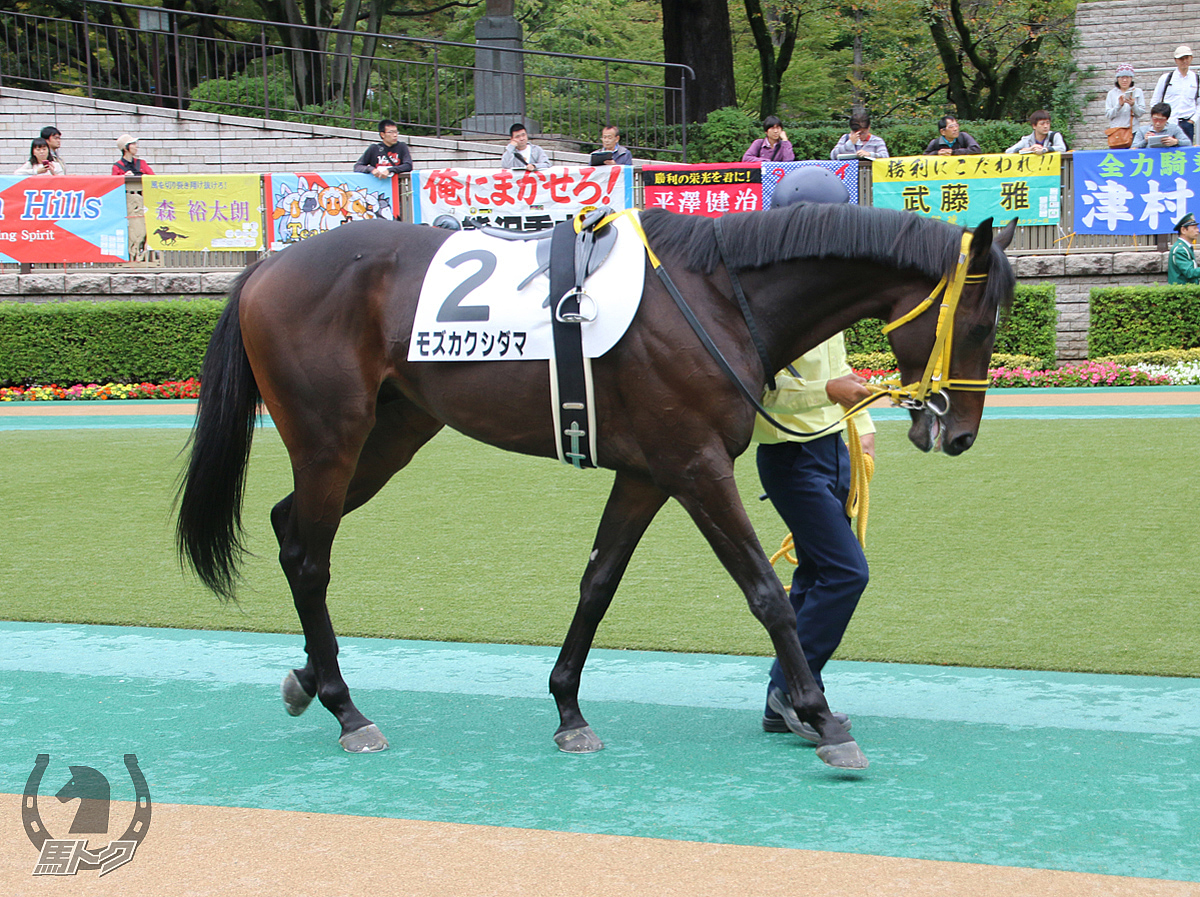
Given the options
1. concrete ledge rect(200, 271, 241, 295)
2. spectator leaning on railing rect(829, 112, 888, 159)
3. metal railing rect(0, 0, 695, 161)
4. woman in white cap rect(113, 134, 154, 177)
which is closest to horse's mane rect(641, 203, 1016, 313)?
spectator leaning on railing rect(829, 112, 888, 159)

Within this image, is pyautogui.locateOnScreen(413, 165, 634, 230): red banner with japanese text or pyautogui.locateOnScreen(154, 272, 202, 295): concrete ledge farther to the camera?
pyautogui.locateOnScreen(154, 272, 202, 295): concrete ledge

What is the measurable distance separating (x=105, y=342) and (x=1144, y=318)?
12470 mm

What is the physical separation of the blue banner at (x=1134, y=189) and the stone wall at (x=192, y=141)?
7263 millimetres

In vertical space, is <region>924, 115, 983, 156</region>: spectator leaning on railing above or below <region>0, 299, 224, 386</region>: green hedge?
above

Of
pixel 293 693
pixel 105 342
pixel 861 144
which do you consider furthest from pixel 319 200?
pixel 293 693

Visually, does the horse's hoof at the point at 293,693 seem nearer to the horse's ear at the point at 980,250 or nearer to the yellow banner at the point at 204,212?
the horse's ear at the point at 980,250

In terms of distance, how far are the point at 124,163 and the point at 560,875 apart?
1514 centimetres

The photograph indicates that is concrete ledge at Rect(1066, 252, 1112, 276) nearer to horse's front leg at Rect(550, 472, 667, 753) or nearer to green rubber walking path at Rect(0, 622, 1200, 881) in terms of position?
green rubber walking path at Rect(0, 622, 1200, 881)

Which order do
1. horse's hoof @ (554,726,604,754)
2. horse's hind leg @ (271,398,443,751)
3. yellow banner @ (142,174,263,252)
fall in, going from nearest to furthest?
horse's hoof @ (554,726,604,754), horse's hind leg @ (271,398,443,751), yellow banner @ (142,174,263,252)

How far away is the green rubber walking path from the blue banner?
11415 millimetres

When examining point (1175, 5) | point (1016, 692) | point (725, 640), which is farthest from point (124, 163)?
point (1175, 5)

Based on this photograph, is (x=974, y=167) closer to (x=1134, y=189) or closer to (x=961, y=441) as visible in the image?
(x=1134, y=189)

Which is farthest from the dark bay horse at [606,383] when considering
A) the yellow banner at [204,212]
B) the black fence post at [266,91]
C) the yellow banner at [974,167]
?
the black fence post at [266,91]

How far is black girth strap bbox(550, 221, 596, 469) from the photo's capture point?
3.73 metres
